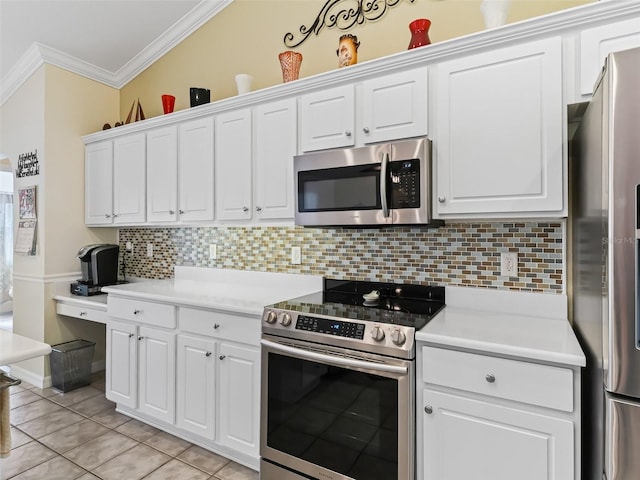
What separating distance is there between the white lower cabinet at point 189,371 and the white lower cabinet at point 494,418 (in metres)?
0.93

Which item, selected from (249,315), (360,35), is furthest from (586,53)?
(249,315)

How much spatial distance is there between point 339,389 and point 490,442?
0.63 metres

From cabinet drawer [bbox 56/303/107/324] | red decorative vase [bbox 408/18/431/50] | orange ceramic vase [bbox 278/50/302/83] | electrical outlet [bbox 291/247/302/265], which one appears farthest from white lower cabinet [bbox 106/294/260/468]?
red decorative vase [bbox 408/18/431/50]

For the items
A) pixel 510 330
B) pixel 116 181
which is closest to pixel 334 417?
pixel 510 330

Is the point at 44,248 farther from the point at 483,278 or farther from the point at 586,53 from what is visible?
the point at 586,53

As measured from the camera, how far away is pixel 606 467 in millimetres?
1143

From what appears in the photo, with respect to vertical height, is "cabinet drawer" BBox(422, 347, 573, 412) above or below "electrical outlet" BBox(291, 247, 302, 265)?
below

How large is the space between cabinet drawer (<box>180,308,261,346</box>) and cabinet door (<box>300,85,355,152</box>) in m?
1.05

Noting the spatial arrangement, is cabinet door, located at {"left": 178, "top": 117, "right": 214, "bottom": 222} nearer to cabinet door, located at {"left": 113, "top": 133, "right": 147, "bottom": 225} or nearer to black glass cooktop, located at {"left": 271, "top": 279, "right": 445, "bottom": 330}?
cabinet door, located at {"left": 113, "top": 133, "right": 147, "bottom": 225}

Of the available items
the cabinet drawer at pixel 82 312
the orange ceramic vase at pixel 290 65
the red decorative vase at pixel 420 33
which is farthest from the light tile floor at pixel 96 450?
the red decorative vase at pixel 420 33

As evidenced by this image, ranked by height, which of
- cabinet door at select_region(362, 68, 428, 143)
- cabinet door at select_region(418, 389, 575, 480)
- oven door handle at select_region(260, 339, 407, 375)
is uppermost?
cabinet door at select_region(362, 68, 428, 143)

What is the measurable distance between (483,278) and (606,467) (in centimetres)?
99

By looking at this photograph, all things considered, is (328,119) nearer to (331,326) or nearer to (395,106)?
(395,106)

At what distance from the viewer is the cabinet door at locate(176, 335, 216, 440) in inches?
86.2
